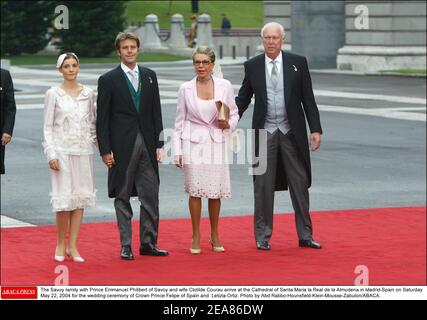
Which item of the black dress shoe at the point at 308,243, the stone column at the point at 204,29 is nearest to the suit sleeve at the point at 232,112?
the black dress shoe at the point at 308,243

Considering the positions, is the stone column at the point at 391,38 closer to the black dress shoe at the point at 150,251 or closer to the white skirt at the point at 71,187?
the black dress shoe at the point at 150,251

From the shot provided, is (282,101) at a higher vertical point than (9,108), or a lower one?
lower

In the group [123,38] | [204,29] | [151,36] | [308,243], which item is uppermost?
[123,38]

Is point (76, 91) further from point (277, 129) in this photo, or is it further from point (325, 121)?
point (325, 121)

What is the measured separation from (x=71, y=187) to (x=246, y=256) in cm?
318

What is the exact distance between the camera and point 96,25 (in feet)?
224

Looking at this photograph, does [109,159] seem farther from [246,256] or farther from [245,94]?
[246,256]

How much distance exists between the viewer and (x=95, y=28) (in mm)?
68188

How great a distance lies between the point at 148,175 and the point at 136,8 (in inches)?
4436

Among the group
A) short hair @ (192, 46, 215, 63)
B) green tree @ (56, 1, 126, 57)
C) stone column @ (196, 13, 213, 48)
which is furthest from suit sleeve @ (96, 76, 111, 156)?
stone column @ (196, 13, 213, 48)

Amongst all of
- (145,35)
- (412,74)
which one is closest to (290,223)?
(412,74)

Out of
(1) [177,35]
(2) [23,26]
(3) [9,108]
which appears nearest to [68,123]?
(3) [9,108]

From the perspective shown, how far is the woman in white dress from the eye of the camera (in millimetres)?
5160

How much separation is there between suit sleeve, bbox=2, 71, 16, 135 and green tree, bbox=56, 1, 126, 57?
56189 millimetres
